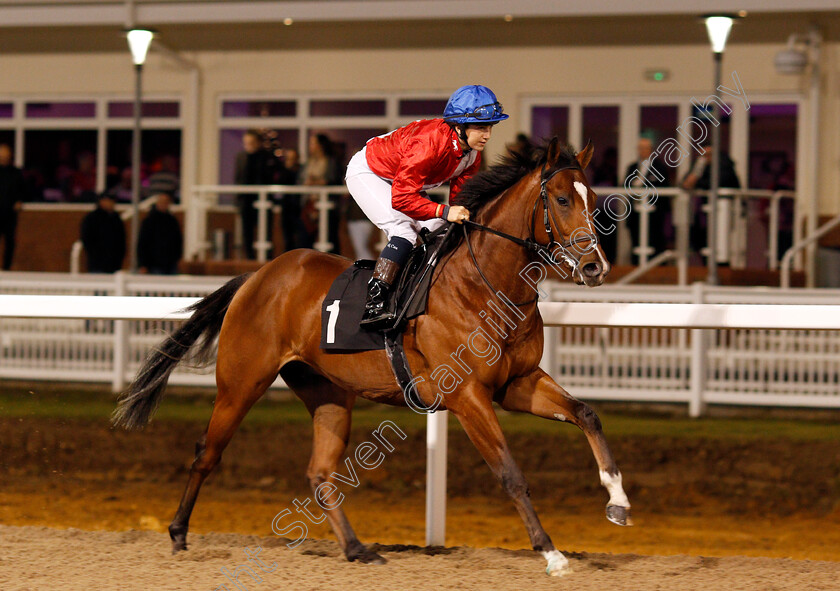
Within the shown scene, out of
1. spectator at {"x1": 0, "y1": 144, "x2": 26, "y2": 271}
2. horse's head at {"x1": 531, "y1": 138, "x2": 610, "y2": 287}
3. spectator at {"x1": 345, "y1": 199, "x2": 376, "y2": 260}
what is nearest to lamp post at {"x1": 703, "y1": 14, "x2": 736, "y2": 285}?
spectator at {"x1": 345, "y1": 199, "x2": 376, "y2": 260}

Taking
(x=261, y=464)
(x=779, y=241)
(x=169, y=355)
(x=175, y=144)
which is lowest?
(x=261, y=464)

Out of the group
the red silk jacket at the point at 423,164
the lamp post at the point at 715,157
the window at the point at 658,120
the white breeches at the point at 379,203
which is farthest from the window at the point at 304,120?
the red silk jacket at the point at 423,164

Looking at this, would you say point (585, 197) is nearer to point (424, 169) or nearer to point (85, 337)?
point (424, 169)

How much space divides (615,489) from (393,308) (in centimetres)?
105

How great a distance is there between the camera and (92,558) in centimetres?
418

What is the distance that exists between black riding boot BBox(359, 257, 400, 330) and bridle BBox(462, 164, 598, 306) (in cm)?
31

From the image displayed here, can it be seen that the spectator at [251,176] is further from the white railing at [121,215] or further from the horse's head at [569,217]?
the horse's head at [569,217]

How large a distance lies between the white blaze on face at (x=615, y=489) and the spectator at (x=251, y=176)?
8338 millimetres

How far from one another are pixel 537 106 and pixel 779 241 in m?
3.16

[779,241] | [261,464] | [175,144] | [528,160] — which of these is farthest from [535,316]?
[175,144]

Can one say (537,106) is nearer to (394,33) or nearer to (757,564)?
(394,33)

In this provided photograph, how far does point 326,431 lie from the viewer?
14.9ft

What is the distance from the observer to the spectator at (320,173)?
11383mm

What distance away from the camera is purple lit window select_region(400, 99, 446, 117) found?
42.6ft
